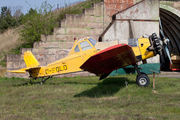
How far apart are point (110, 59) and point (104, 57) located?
1.78ft

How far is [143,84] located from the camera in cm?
855

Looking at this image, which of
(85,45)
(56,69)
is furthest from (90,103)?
(56,69)

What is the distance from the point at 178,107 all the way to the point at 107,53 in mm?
2731

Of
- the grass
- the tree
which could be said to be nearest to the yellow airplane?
the grass

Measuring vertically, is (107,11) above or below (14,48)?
above

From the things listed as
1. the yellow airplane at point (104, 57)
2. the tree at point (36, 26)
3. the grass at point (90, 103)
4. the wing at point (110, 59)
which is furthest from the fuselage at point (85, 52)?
the tree at point (36, 26)

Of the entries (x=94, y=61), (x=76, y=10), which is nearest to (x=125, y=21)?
(x=76, y=10)

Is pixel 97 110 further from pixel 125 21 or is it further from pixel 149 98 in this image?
pixel 125 21

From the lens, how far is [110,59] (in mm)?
7148

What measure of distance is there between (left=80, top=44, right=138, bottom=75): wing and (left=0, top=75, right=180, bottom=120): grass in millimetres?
1080

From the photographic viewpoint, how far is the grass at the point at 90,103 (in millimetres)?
5098

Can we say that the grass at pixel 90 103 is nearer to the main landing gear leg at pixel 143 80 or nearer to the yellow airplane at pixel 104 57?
the main landing gear leg at pixel 143 80

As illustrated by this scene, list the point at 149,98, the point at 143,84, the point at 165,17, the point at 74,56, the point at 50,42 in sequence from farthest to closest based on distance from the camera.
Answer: the point at 165,17
the point at 50,42
the point at 74,56
the point at 143,84
the point at 149,98

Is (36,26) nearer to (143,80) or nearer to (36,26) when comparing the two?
(36,26)
